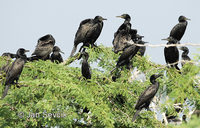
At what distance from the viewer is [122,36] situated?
29.9 ft

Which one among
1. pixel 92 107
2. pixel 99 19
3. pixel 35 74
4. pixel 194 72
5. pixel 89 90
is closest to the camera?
pixel 194 72

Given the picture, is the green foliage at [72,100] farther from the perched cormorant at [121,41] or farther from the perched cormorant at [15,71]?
the perched cormorant at [121,41]

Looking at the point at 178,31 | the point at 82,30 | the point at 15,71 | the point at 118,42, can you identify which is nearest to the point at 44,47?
the point at 82,30

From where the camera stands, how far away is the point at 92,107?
5980mm

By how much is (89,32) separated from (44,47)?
1178 mm

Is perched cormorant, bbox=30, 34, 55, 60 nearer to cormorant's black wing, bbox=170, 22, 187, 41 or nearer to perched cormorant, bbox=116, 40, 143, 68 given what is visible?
perched cormorant, bbox=116, 40, 143, 68

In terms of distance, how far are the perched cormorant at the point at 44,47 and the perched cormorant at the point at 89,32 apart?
2.00ft

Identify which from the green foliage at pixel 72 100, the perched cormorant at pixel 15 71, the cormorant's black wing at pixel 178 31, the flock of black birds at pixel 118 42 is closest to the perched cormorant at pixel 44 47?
the flock of black birds at pixel 118 42

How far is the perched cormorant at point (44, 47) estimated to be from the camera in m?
9.31

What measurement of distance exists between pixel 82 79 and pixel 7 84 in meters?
1.40

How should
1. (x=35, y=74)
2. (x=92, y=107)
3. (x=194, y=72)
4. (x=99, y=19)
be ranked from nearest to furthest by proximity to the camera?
(x=194, y=72), (x=92, y=107), (x=35, y=74), (x=99, y=19)

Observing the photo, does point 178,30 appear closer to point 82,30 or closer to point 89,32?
point 89,32

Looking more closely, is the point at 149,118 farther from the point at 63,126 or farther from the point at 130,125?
the point at 63,126

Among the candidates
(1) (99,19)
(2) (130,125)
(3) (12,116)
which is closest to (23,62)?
(3) (12,116)
